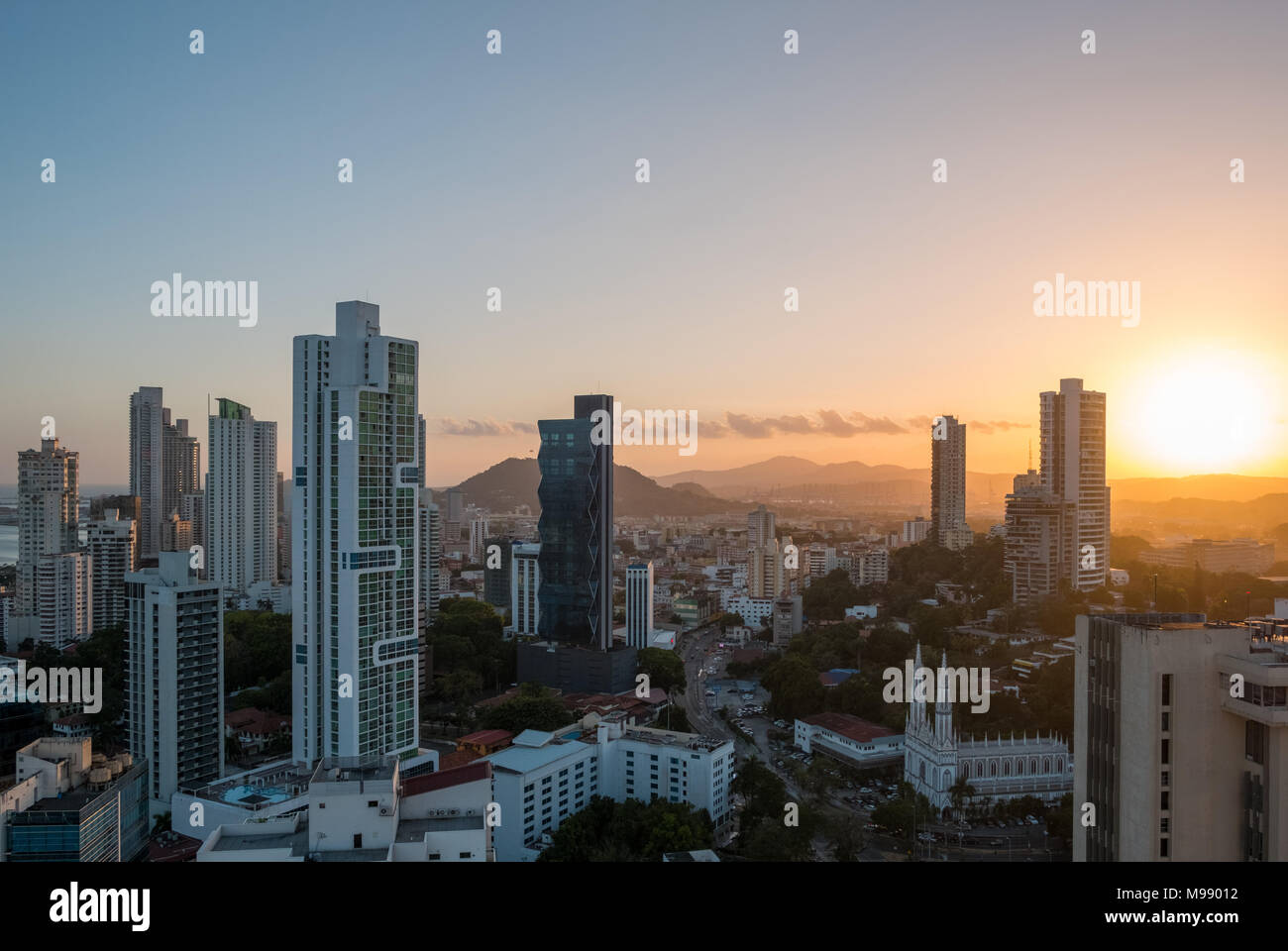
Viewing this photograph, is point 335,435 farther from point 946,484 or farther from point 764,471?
point 764,471

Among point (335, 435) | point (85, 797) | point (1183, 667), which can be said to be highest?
point (335, 435)

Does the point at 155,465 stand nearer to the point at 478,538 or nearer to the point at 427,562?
the point at 427,562

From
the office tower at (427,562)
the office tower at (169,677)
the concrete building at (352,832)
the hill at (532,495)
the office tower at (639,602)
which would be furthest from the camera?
the hill at (532,495)

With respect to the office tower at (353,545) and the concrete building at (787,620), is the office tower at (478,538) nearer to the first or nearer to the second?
the concrete building at (787,620)

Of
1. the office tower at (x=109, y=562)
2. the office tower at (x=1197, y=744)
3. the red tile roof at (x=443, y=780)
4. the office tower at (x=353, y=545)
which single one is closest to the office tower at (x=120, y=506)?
the office tower at (x=109, y=562)

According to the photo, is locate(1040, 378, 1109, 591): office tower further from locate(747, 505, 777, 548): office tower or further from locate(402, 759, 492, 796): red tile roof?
locate(402, 759, 492, 796): red tile roof

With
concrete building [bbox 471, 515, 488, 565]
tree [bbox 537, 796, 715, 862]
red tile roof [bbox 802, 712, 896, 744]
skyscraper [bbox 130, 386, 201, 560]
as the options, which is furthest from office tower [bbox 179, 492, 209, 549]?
tree [bbox 537, 796, 715, 862]

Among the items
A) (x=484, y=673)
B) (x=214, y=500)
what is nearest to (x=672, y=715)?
(x=484, y=673)
